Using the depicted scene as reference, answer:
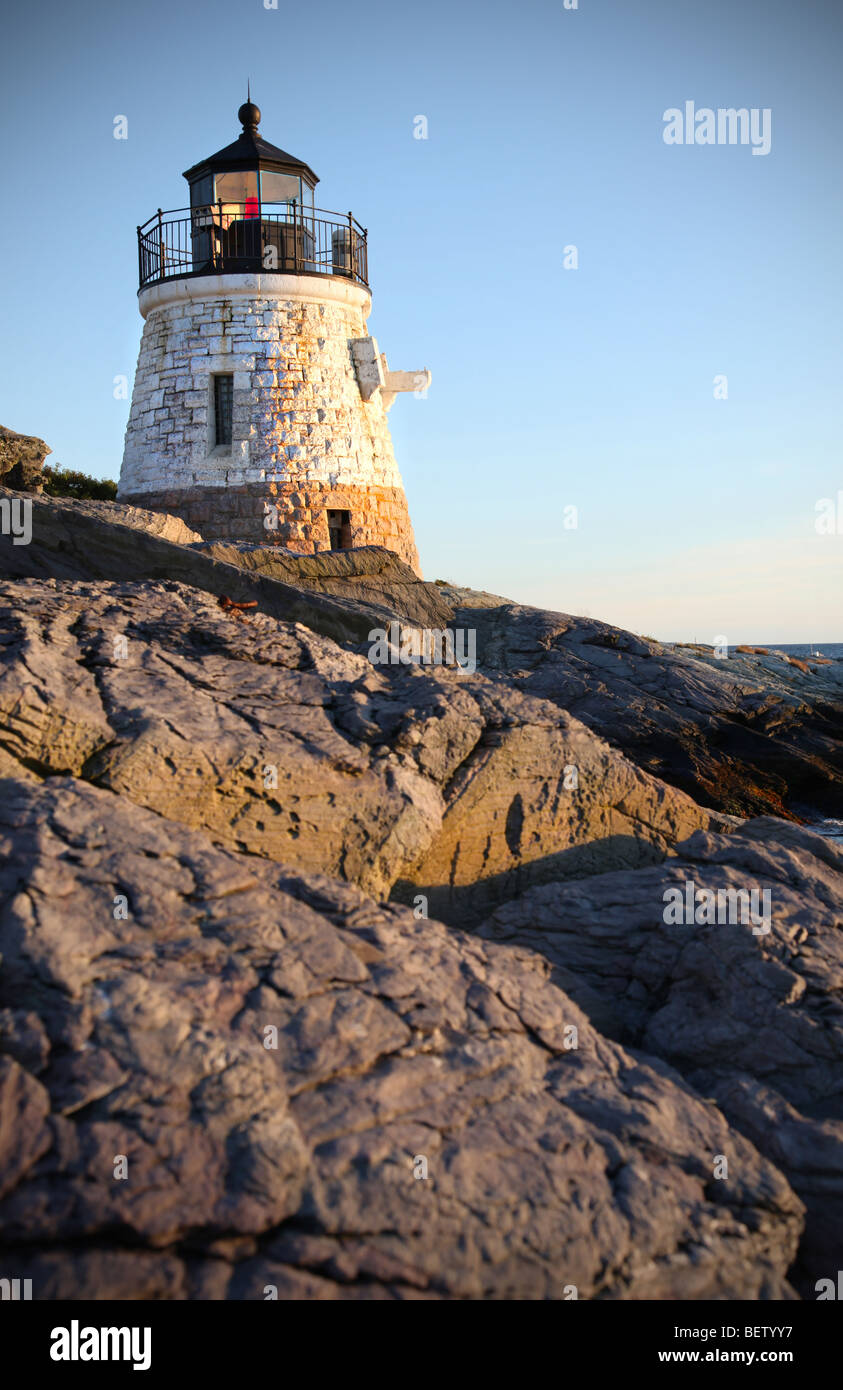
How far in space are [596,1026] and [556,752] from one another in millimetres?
2212

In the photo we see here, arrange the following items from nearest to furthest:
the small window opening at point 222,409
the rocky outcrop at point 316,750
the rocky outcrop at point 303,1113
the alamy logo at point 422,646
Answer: the rocky outcrop at point 303,1113
the rocky outcrop at point 316,750
the alamy logo at point 422,646
the small window opening at point 222,409

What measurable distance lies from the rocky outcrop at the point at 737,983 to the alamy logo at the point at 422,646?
2.68 m

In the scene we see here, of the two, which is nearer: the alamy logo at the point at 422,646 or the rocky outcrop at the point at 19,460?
the alamy logo at the point at 422,646

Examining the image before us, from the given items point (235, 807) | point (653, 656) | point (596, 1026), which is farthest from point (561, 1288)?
point (653, 656)

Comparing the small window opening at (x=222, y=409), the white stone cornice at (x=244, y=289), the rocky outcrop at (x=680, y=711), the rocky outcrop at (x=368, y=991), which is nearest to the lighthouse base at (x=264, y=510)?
the small window opening at (x=222, y=409)

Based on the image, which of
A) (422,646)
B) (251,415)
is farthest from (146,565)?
(251,415)

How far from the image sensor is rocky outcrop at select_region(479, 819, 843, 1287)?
473 centimetres

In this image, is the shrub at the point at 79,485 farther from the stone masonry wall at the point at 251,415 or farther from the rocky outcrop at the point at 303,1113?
the rocky outcrop at the point at 303,1113

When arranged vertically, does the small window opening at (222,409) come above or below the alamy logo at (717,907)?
above

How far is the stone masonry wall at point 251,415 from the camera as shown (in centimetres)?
2073

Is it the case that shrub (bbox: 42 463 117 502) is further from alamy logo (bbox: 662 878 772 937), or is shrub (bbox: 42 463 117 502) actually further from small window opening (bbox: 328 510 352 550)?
alamy logo (bbox: 662 878 772 937)

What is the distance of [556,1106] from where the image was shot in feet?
14.3

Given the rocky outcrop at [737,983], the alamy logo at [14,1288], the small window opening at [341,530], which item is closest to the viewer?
the alamy logo at [14,1288]
